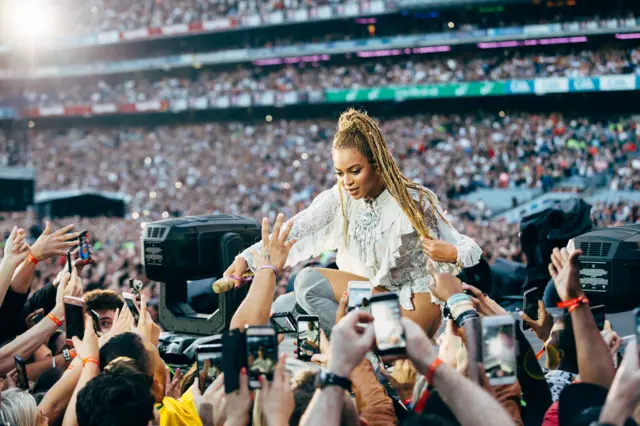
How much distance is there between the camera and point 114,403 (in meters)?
2.19

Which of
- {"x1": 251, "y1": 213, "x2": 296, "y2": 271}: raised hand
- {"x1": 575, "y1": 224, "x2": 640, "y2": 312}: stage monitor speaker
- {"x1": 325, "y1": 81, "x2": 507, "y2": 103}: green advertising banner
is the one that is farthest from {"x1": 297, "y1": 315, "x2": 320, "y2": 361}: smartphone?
{"x1": 325, "y1": 81, "x2": 507, "y2": 103}: green advertising banner

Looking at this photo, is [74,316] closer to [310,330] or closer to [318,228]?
[310,330]

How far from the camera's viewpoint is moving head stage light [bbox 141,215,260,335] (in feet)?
15.6

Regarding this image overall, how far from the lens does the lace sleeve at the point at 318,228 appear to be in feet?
12.7

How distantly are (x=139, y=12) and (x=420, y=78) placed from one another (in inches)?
597

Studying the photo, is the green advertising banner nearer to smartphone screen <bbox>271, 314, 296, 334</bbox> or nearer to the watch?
smartphone screen <bbox>271, 314, 296, 334</bbox>

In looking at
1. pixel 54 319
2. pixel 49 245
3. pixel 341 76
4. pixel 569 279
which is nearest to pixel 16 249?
pixel 49 245

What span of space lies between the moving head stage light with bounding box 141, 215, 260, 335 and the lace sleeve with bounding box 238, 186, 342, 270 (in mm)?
878

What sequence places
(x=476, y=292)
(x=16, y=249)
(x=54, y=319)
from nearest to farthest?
(x=476, y=292) → (x=54, y=319) → (x=16, y=249)

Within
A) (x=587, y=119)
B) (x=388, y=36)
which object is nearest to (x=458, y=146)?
(x=587, y=119)

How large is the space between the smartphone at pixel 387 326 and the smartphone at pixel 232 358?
422 mm

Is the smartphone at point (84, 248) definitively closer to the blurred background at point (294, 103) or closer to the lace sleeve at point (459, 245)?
the lace sleeve at point (459, 245)

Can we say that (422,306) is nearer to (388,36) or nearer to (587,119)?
(587,119)

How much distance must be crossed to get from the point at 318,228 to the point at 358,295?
1492 millimetres
